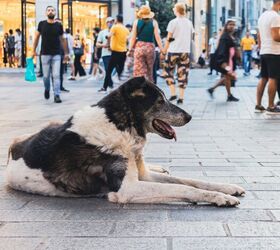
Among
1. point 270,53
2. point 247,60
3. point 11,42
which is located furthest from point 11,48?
point 270,53

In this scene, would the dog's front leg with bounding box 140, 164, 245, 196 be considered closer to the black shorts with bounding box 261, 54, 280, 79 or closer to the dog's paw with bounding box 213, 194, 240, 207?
the dog's paw with bounding box 213, 194, 240, 207

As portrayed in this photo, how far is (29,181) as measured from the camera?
462cm

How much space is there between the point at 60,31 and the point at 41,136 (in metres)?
9.26

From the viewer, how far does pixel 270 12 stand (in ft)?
36.0

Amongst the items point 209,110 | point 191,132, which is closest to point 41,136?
point 191,132

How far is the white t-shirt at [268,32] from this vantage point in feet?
35.0

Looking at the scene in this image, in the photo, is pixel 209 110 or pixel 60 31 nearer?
pixel 209 110

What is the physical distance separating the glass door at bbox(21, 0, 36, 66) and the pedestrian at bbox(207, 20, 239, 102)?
19.8 metres

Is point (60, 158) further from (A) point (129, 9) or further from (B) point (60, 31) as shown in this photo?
(A) point (129, 9)

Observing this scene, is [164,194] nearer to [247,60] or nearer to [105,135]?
[105,135]

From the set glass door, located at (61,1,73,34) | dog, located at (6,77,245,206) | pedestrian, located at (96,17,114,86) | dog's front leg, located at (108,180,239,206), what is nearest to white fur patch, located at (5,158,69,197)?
dog, located at (6,77,245,206)

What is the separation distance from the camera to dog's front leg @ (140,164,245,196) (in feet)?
14.8

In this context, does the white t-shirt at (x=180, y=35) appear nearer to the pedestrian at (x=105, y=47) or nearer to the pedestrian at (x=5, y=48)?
the pedestrian at (x=105, y=47)

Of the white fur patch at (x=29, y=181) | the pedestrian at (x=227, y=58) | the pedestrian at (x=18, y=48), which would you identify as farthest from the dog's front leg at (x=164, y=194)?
the pedestrian at (x=18, y=48)
